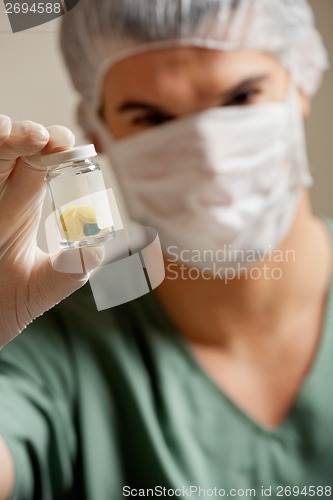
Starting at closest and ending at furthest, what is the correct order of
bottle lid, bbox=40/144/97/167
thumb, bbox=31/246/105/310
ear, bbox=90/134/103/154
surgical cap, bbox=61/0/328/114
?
1. bottle lid, bbox=40/144/97/167
2. thumb, bbox=31/246/105/310
3. surgical cap, bbox=61/0/328/114
4. ear, bbox=90/134/103/154

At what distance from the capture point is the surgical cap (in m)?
1.19

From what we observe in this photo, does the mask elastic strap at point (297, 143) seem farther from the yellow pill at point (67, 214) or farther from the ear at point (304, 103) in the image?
the yellow pill at point (67, 214)

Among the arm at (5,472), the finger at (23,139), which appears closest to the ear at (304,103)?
the finger at (23,139)

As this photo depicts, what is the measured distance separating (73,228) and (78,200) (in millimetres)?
50

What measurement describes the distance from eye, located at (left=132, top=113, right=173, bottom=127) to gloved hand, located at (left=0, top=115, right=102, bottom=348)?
331 millimetres

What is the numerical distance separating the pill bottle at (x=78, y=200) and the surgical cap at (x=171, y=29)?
352mm

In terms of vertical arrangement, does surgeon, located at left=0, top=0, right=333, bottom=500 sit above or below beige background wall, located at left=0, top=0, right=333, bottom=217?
below

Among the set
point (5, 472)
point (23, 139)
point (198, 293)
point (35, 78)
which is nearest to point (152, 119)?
point (35, 78)

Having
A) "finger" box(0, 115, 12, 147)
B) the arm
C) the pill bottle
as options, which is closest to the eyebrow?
the pill bottle

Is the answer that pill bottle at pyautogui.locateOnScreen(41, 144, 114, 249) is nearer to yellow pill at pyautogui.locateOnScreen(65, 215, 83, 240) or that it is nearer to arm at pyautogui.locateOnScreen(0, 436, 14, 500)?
yellow pill at pyautogui.locateOnScreen(65, 215, 83, 240)

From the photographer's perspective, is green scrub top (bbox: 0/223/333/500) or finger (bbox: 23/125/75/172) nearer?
finger (bbox: 23/125/75/172)

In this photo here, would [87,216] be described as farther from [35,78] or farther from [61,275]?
[35,78]

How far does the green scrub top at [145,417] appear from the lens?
3.96ft

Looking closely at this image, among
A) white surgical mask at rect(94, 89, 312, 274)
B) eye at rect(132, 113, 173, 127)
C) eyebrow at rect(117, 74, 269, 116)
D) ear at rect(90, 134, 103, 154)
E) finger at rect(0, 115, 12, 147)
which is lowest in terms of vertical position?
white surgical mask at rect(94, 89, 312, 274)
